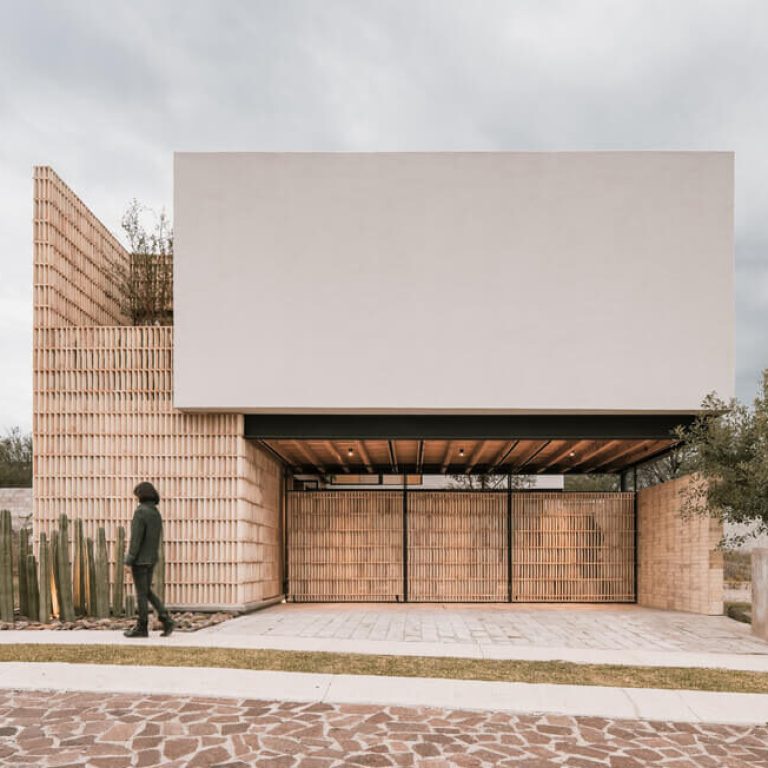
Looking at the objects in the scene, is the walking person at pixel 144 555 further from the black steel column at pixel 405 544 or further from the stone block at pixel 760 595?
the stone block at pixel 760 595

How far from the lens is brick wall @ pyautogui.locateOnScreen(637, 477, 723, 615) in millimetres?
12414

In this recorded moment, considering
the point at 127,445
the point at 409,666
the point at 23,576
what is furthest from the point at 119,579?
the point at 409,666

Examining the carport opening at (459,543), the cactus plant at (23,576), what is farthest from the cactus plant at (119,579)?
the carport opening at (459,543)

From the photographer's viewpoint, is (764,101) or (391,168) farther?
(764,101)

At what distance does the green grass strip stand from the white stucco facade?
4.61 meters

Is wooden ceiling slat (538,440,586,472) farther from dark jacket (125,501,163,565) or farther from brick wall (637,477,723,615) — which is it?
dark jacket (125,501,163,565)

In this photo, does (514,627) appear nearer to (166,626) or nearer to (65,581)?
(166,626)

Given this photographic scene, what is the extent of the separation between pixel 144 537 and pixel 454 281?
19.3ft

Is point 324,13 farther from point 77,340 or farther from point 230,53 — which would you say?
point 77,340

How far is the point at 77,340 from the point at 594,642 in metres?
8.97

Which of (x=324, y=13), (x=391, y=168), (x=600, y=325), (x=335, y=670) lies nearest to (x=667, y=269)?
(x=600, y=325)

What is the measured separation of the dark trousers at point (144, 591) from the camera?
342 inches

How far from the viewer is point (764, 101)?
14.0 metres

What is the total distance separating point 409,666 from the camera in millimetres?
7191
